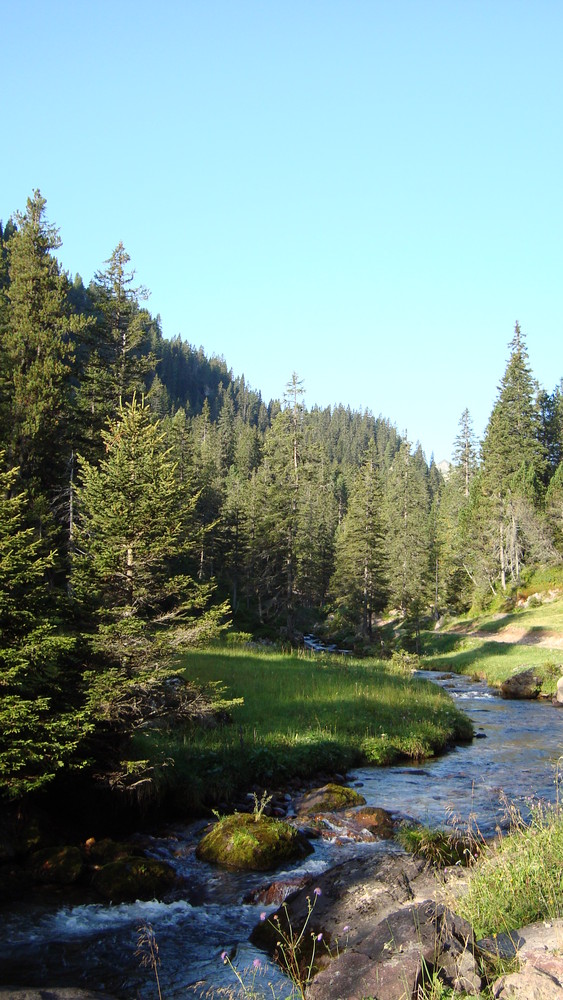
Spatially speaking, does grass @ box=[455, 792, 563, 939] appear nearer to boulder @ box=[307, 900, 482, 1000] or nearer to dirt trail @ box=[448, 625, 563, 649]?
boulder @ box=[307, 900, 482, 1000]

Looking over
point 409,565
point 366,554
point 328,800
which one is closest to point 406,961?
point 328,800

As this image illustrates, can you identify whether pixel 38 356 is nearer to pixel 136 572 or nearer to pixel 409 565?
pixel 136 572

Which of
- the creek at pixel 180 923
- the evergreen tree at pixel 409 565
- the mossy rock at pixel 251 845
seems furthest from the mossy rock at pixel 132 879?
the evergreen tree at pixel 409 565

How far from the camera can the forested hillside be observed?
10914 millimetres

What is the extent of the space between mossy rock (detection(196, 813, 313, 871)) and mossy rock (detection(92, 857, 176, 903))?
103 cm

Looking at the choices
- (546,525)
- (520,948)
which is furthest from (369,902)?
(546,525)

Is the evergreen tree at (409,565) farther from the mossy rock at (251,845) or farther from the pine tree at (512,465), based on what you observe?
the mossy rock at (251,845)

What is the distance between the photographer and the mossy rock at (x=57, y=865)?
959 cm

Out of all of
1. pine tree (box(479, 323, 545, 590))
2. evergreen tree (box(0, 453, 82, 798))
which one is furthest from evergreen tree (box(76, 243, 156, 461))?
pine tree (box(479, 323, 545, 590))

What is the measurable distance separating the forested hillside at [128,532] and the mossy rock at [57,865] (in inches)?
41.1

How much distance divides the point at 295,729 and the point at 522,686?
1757 cm

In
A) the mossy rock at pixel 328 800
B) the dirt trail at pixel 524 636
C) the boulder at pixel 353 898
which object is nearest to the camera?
the boulder at pixel 353 898

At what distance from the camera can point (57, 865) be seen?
970 centimetres

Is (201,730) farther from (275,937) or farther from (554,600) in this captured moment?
(554,600)
